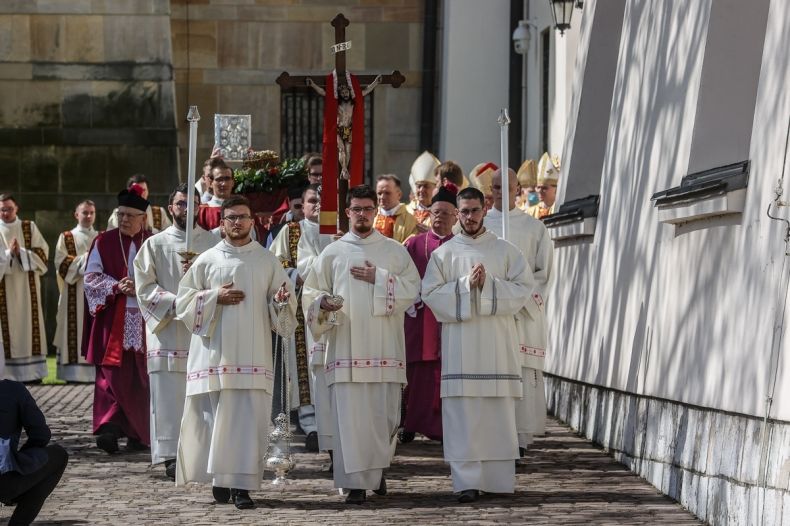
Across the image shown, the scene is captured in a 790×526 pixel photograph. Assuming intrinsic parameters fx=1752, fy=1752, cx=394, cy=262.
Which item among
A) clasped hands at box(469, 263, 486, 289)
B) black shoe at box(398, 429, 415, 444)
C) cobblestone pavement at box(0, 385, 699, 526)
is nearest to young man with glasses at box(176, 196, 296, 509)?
cobblestone pavement at box(0, 385, 699, 526)

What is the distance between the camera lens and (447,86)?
23938mm

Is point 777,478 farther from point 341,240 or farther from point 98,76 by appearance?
point 98,76

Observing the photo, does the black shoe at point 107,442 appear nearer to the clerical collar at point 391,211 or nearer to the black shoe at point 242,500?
the black shoe at point 242,500

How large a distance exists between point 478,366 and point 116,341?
12.4 feet

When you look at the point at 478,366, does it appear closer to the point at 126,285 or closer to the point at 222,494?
the point at 222,494

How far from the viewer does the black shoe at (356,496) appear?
10.7 metres

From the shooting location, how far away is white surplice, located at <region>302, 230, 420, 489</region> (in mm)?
10812

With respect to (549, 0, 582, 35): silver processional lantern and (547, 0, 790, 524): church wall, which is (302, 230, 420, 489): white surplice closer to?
(547, 0, 790, 524): church wall

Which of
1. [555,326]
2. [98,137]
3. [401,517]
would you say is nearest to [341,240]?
[401,517]

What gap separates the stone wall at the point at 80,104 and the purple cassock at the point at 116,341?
8565mm

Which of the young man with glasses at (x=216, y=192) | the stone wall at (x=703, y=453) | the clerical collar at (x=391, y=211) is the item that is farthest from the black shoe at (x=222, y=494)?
the clerical collar at (x=391, y=211)

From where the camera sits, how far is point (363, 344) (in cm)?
1096

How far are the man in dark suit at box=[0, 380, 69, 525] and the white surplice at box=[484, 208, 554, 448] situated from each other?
4.44 meters

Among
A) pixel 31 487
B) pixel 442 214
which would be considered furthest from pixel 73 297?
pixel 31 487
